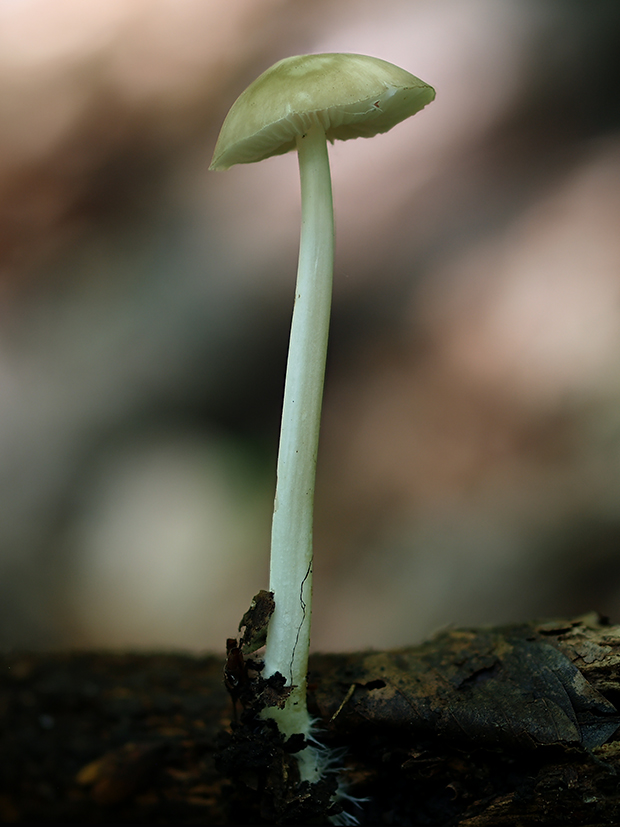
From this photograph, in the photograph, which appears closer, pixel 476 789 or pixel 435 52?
pixel 476 789

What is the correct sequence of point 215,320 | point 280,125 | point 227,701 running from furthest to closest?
point 215,320 < point 227,701 < point 280,125

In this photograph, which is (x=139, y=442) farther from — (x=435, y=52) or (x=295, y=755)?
(x=435, y=52)

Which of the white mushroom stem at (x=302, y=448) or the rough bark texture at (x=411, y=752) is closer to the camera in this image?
the rough bark texture at (x=411, y=752)

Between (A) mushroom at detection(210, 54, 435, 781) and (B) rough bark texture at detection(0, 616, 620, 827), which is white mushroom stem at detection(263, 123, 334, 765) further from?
(B) rough bark texture at detection(0, 616, 620, 827)

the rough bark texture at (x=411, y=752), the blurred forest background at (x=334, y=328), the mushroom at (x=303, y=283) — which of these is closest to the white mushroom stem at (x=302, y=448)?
the mushroom at (x=303, y=283)

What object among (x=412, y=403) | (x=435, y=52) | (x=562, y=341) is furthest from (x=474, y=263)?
(x=435, y=52)


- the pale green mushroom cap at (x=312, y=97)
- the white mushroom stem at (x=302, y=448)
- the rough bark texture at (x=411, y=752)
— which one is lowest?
the rough bark texture at (x=411, y=752)

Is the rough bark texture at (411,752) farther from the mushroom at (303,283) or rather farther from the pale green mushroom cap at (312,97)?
the pale green mushroom cap at (312,97)
